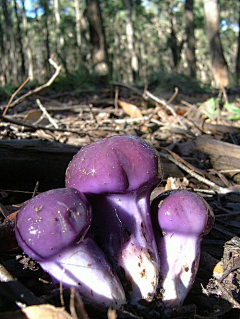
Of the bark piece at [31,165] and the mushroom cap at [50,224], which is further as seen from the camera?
the bark piece at [31,165]

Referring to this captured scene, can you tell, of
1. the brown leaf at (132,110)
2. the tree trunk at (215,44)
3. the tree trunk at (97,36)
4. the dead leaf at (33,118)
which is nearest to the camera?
the dead leaf at (33,118)

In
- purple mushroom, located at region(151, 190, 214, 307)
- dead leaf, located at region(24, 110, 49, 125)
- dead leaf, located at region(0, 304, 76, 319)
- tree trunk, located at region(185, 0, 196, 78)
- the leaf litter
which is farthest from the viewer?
tree trunk, located at region(185, 0, 196, 78)

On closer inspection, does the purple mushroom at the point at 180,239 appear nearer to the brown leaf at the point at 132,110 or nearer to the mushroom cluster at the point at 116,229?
the mushroom cluster at the point at 116,229

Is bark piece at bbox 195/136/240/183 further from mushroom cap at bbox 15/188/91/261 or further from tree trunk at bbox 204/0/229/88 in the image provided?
tree trunk at bbox 204/0/229/88

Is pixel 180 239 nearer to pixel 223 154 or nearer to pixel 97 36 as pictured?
pixel 223 154

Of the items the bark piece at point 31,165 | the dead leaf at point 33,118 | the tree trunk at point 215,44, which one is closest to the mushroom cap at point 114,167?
the bark piece at point 31,165

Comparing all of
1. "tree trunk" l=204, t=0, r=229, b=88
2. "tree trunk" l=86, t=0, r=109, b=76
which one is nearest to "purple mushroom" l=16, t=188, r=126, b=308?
"tree trunk" l=86, t=0, r=109, b=76

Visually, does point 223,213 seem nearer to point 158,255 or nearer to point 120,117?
point 158,255
